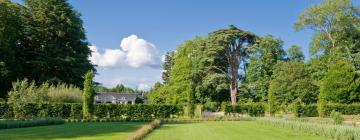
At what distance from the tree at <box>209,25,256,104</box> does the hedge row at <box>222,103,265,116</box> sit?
10783 mm

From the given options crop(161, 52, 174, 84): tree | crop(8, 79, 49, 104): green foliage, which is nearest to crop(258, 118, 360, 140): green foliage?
crop(8, 79, 49, 104): green foliage

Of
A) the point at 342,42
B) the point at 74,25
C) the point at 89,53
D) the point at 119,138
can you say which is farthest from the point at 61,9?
the point at 119,138

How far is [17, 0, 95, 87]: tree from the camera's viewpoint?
158 feet

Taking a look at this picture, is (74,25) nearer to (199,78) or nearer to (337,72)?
(199,78)

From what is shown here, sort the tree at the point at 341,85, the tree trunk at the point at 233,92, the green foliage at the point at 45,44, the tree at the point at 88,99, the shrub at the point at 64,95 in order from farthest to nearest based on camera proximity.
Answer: the tree trunk at the point at 233,92, the tree at the point at 341,85, the green foliage at the point at 45,44, the shrub at the point at 64,95, the tree at the point at 88,99

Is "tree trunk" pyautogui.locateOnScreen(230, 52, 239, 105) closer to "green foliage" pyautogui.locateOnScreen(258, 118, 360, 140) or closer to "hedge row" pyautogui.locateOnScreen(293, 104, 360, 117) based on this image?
"hedge row" pyautogui.locateOnScreen(293, 104, 360, 117)

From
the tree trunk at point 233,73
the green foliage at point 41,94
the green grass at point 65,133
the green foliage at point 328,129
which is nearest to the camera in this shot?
the green foliage at point 328,129

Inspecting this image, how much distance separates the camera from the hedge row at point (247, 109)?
143 ft

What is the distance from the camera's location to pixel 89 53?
5234cm

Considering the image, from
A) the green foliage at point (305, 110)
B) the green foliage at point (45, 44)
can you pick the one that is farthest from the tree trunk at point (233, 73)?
the green foliage at point (45, 44)

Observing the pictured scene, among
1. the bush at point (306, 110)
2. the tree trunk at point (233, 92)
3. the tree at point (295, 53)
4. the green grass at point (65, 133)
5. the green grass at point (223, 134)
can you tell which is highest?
the tree at point (295, 53)

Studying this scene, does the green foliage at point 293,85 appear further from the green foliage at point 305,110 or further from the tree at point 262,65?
the green foliage at point 305,110

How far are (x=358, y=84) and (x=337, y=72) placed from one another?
2.75m

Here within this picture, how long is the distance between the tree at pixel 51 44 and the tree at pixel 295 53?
89.4ft
